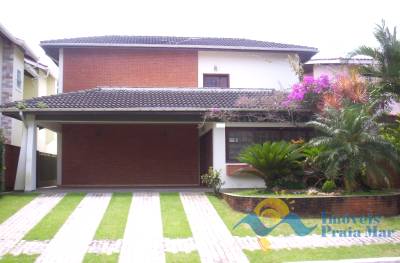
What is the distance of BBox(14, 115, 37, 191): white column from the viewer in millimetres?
15891

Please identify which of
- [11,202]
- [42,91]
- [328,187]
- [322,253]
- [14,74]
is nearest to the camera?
[322,253]

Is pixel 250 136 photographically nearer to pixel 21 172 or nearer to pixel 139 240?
pixel 139 240

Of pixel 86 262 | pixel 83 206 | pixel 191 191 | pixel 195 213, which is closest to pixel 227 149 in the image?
pixel 191 191

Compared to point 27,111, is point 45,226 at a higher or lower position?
lower

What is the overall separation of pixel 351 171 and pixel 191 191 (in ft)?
18.9

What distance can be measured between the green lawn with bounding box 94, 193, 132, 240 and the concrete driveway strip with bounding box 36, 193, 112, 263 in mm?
155

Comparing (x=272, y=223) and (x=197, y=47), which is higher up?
(x=197, y=47)

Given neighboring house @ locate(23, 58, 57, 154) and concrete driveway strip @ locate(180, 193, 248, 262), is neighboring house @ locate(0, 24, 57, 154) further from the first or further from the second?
concrete driveway strip @ locate(180, 193, 248, 262)

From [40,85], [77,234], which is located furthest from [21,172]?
[40,85]

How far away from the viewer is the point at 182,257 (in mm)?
8836

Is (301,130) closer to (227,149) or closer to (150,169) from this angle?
(227,149)

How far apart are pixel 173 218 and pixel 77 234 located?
8.41ft

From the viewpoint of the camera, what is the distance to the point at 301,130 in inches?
664

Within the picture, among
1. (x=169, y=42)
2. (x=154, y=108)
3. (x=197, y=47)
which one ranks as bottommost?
(x=154, y=108)
